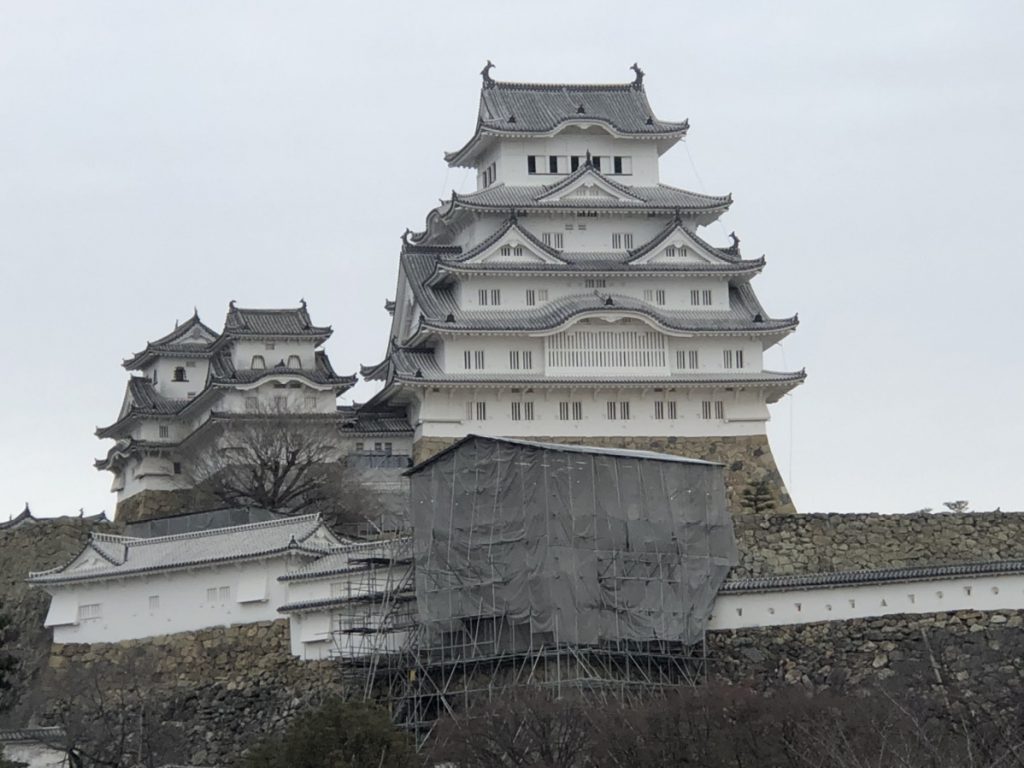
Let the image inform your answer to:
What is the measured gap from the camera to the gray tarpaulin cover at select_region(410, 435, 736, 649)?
45.2 meters

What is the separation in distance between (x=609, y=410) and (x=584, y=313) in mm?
2180

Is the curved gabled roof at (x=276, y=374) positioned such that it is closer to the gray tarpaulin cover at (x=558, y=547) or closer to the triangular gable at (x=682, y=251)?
the triangular gable at (x=682, y=251)

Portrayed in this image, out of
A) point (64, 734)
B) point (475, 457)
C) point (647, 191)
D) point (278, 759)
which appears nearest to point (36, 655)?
point (64, 734)

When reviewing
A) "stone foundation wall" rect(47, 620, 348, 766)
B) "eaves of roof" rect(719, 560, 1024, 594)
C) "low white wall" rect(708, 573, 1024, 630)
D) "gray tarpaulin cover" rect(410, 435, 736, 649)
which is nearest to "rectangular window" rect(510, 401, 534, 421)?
"gray tarpaulin cover" rect(410, 435, 736, 649)

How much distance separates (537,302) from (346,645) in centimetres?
1429

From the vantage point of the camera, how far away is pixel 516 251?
59.2m

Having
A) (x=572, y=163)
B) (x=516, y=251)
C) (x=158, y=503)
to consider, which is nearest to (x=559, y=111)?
(x=572, y=163)

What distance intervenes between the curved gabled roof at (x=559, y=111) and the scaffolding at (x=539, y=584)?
16201mm

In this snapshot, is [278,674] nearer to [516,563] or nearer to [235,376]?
[516,563]

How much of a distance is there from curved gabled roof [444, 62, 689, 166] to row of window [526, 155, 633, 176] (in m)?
0.67

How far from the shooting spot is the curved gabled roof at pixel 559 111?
61.8 meters

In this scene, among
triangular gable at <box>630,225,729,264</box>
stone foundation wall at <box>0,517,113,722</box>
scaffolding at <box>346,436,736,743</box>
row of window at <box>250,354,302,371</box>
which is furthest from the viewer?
row of window at <box>250,354,302,371</box>

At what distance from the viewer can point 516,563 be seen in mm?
45469

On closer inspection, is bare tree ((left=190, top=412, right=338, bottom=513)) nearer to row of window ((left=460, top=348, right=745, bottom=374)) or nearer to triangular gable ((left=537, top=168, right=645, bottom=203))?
row of window ((left=460, top=348, right=745, bottom=374))
